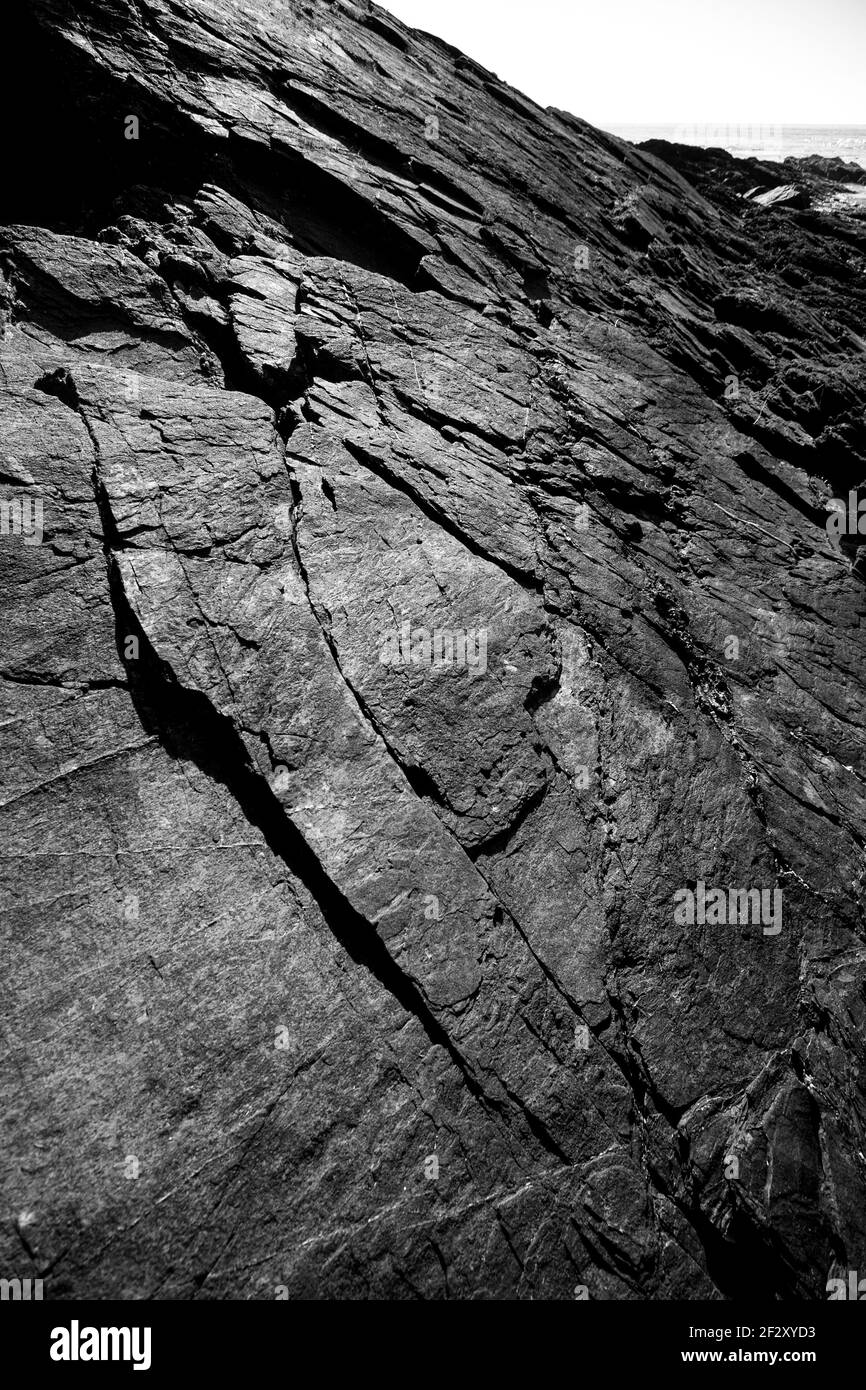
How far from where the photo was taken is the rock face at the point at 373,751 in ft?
21.8

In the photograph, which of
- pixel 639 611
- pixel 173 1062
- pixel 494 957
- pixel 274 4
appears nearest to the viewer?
pixel 173 1062

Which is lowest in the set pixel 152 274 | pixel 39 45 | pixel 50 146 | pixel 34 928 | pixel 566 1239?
pixel 566 1239

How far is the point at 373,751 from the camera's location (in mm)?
8773

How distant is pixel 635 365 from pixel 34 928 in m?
17.0

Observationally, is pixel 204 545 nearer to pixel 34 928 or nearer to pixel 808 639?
pixel 34 928

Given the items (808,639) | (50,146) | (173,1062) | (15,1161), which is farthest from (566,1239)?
(50,146)

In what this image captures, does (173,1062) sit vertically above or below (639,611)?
below

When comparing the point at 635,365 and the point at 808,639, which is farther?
the point at 635,365

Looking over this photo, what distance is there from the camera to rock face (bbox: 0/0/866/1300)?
262 inches

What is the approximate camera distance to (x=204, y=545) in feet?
31.2

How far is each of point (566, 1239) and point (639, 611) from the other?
9.24m

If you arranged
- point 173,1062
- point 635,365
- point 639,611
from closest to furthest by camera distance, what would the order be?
1. point 173,1062
2. point 639,611
3. point 635,365

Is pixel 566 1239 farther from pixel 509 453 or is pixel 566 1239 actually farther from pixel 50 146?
pixel 50 146

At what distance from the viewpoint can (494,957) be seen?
8.09m
